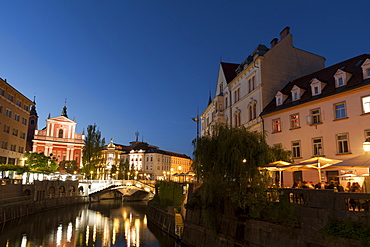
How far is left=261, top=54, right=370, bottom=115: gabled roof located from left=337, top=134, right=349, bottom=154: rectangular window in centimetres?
393

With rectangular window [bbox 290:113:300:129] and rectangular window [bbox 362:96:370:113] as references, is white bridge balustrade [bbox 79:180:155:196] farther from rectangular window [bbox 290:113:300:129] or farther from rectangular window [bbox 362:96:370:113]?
rectangular window [bbox 362:96:370:113]

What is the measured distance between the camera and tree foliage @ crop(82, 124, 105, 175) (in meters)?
71.4

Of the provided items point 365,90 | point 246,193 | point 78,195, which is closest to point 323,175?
point 365,90

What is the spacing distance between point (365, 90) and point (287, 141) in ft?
29.9

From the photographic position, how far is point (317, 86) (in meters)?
29.7

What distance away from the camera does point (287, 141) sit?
104ft

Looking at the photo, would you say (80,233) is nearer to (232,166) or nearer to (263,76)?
(232,166)

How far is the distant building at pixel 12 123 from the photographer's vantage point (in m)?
53.8

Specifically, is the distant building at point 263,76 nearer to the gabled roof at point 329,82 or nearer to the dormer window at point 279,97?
the gabled roof at point 329,82

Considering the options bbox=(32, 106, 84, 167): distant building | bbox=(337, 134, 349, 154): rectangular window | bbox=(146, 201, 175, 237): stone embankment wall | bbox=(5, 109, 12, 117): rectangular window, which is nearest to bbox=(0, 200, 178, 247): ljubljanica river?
bbox=(146, 201, 175, 237): stone embankment wall

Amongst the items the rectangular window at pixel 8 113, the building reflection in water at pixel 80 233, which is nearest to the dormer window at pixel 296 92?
the building reflection in water at pixel 80 233

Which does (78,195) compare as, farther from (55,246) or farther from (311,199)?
(311,199)

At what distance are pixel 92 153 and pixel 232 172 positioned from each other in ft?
187

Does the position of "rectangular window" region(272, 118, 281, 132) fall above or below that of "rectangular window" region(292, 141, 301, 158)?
above
